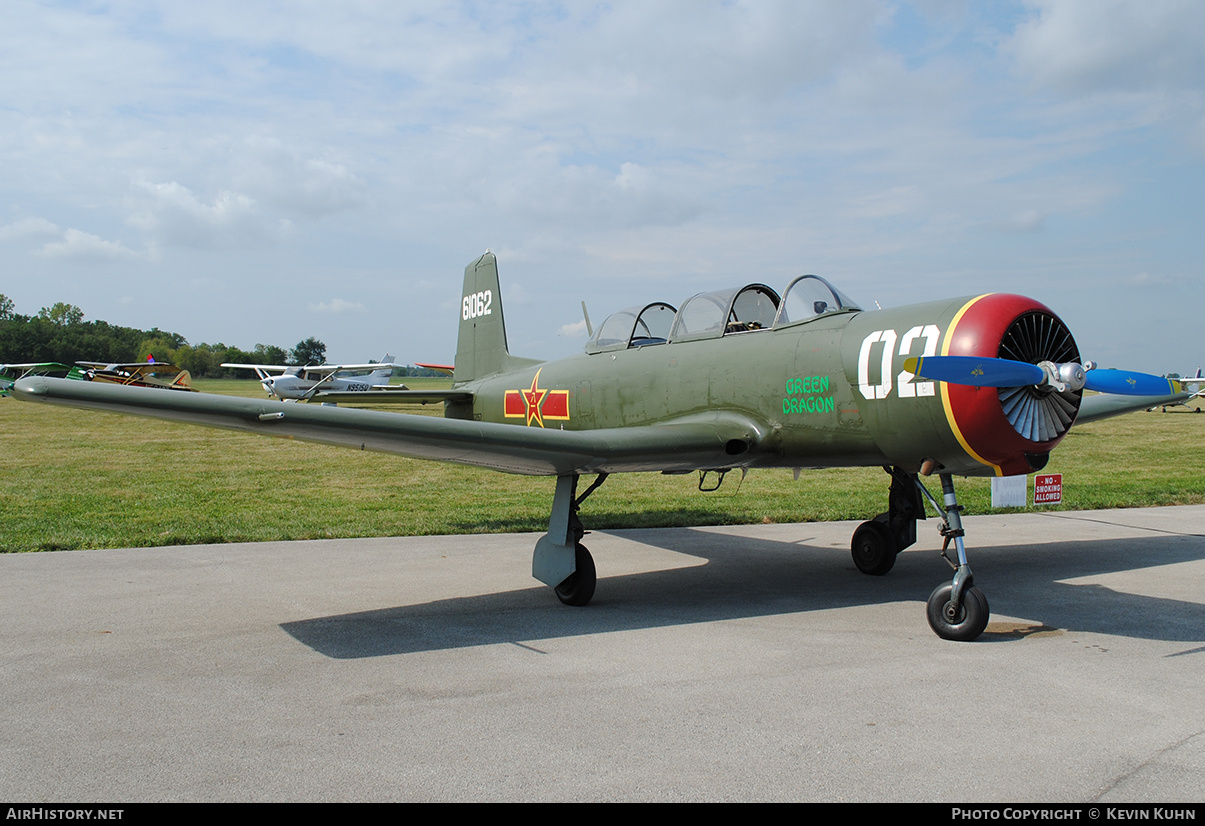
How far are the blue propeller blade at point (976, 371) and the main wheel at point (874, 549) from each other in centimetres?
293

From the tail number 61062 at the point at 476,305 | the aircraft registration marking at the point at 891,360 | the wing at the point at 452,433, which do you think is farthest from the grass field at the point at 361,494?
the aircraft registration marking at the point at 891,360

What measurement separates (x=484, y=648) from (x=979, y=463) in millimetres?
3411

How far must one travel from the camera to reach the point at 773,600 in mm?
6648

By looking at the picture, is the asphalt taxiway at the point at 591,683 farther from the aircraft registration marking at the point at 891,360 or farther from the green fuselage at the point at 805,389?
the aircraft registration marking at the point at 891,360

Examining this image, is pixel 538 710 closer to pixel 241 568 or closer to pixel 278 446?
pixel 241 568

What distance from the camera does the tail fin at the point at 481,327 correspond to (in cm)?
1162

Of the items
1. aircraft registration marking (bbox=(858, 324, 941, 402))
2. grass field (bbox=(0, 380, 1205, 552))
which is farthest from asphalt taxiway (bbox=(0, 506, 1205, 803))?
grass field (bbox=(0, 380, 1205, 552))

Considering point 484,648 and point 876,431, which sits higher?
point 876,431

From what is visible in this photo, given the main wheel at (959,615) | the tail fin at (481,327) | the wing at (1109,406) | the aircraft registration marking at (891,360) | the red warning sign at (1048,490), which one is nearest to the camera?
the main wheel at (959,615)

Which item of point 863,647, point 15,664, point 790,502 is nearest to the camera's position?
point 15,664

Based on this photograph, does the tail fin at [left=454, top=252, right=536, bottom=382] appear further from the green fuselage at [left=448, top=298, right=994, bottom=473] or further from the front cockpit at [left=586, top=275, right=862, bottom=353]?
the green fuselage at [left=448, top=298, right=994, bottom=473]

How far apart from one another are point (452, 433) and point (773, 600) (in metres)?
2.87

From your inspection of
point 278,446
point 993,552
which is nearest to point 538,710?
point 993,552
